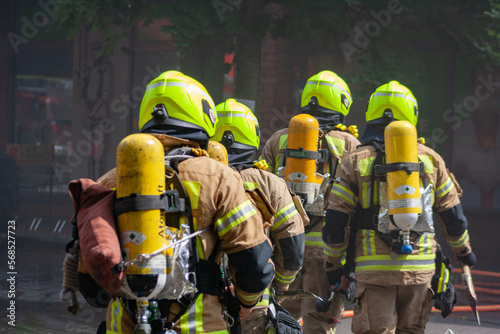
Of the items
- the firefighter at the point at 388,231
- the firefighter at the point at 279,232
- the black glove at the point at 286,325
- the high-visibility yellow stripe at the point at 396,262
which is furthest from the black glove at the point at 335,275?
the black glove at the point at 286,325

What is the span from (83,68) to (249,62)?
19.4 ft

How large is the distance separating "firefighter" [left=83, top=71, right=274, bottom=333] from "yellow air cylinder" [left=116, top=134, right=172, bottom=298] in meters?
0.20

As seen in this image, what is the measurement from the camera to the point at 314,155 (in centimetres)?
479

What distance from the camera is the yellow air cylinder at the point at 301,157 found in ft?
15.7

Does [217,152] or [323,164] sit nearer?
[217,152]

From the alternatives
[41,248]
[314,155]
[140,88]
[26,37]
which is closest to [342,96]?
[314,155]

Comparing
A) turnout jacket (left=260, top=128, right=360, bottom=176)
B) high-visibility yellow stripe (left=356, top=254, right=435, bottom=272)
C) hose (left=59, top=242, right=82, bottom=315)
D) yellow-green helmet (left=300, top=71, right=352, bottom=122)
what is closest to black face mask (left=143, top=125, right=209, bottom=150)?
hose (left=59, top=242, right=82, bottom=315)

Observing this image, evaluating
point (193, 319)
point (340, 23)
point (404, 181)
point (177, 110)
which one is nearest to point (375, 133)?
point (404, 181)

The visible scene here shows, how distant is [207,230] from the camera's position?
106 inches

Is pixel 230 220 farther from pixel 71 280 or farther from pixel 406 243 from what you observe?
pixel 406 243

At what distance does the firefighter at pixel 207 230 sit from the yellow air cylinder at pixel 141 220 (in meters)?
0.20

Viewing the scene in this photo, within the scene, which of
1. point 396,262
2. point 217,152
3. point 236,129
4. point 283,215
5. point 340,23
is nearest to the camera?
point 217,152

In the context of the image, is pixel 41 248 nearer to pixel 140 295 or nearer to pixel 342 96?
pixel 342 96

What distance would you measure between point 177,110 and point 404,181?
73.4 inches
